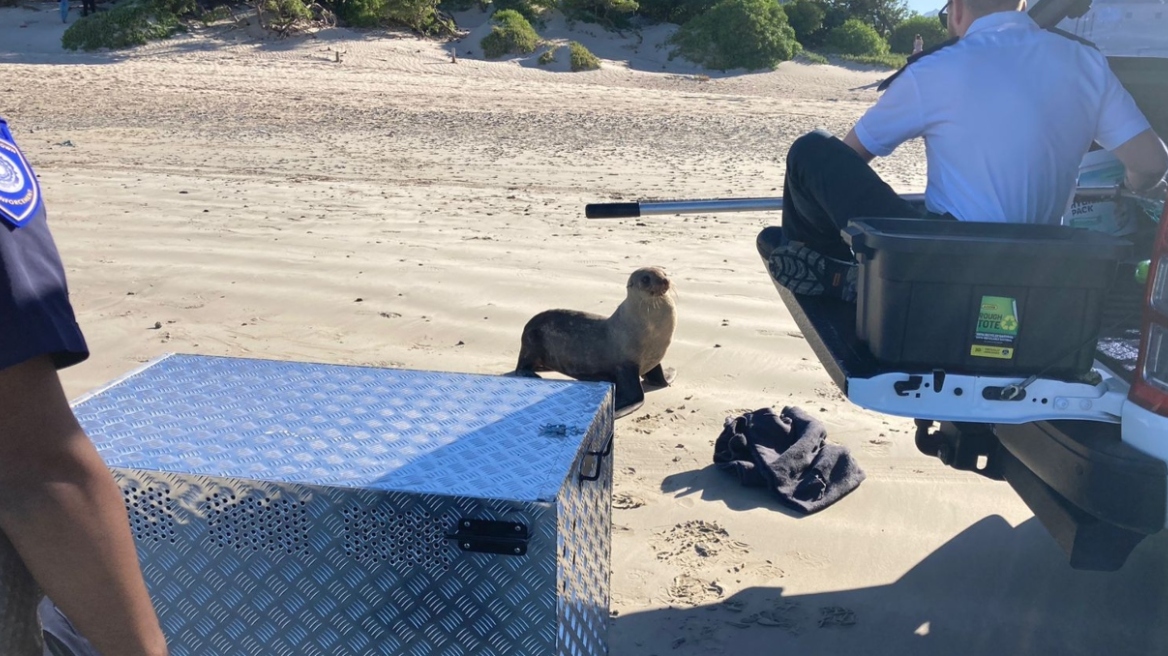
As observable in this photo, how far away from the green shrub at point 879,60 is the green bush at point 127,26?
58.0 ft

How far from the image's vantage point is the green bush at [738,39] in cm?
2659

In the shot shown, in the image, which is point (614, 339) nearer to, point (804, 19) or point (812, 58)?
point (812, 58)

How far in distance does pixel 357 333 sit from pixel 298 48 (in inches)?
786

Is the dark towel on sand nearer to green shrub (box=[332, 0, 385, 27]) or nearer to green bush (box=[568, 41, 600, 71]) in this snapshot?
green bush (box=[568, 41, 600, 71])

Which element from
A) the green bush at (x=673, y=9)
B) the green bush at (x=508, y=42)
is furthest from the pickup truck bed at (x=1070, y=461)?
the green bush at (x=673, y=9)

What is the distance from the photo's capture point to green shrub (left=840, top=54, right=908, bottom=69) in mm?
27966

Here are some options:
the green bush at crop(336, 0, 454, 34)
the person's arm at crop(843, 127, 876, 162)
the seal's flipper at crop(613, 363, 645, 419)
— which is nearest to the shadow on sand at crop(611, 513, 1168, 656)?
the person's arm at crop(843, 127, 876, 162)

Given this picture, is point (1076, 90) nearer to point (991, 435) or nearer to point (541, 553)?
point (991, 435)

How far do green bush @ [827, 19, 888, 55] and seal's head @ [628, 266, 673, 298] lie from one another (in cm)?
2690

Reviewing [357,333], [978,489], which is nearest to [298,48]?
[357,333]

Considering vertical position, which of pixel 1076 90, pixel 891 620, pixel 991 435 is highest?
pixel 1076 90

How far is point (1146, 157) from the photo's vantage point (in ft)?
12.0

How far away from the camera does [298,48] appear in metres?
24.4

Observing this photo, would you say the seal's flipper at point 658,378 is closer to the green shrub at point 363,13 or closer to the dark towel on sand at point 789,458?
the dark towel on sand at point 789,458
